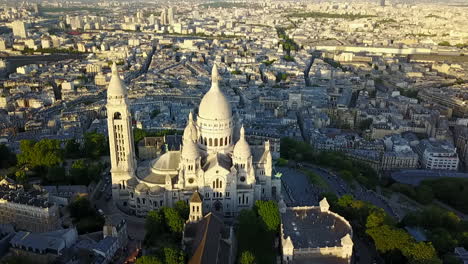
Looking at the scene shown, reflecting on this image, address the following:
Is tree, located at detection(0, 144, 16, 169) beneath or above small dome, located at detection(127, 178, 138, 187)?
beneath

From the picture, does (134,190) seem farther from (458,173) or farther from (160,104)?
(458,173)

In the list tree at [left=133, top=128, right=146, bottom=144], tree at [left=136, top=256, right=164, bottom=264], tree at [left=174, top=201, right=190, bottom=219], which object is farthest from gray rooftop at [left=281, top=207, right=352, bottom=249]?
tree at [left=133, top=128, right=146, bottom=144]

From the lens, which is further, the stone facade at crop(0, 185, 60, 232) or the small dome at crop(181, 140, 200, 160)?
the small dome at crop(181, 140, 200, 160)

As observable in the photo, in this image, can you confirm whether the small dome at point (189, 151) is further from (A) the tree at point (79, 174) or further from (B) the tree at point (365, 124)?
(B) the tree at point (365, 124)

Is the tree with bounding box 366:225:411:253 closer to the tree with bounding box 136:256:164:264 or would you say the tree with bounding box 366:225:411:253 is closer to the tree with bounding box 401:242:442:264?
the tree with bounding box 401:242:442:264

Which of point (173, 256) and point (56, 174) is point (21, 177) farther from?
point (173, 256)

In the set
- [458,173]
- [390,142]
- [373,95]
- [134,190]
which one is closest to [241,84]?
[373,95]
